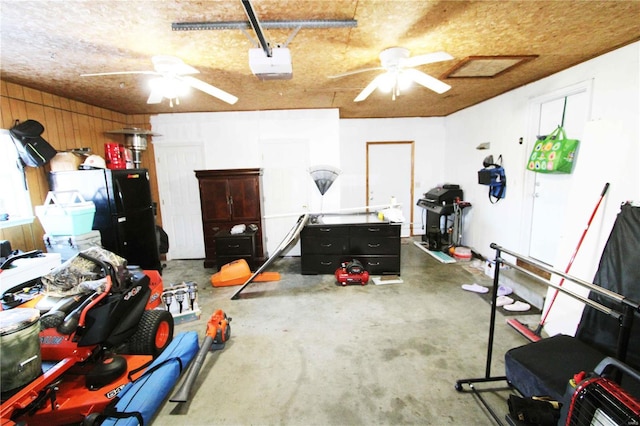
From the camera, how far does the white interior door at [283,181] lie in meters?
4.77

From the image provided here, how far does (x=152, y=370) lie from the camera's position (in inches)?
74.8

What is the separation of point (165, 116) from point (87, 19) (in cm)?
317

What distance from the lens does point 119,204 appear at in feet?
11.2

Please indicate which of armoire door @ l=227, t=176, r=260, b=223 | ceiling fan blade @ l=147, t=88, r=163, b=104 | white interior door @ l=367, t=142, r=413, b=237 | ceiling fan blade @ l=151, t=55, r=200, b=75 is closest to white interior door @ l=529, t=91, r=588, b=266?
white interior door @ l=367, t=142, r=413, b=237

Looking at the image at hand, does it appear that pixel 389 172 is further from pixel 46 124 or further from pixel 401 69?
pixel 46 124

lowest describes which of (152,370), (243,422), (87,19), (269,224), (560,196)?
(243,422)

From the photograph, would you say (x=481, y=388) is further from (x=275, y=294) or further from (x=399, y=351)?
(x=275, y=294)

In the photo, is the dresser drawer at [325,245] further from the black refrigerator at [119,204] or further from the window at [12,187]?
the window at [12,187]

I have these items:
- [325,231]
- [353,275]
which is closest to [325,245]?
[325,231]

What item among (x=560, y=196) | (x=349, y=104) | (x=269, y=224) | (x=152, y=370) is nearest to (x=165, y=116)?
(x=269, y=224)

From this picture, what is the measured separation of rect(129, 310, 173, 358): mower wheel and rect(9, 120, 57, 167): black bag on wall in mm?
2286

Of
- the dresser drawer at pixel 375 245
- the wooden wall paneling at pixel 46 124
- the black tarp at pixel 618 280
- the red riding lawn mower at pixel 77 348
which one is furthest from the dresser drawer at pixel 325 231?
the wooden wall paneling at pixel 46 124

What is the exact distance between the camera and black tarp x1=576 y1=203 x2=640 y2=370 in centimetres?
180

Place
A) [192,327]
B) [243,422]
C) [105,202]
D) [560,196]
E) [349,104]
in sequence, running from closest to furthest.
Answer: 1. [243,422]
2. [192,327]
3. [560,196]
4. [105,202]
5. [349,104]
